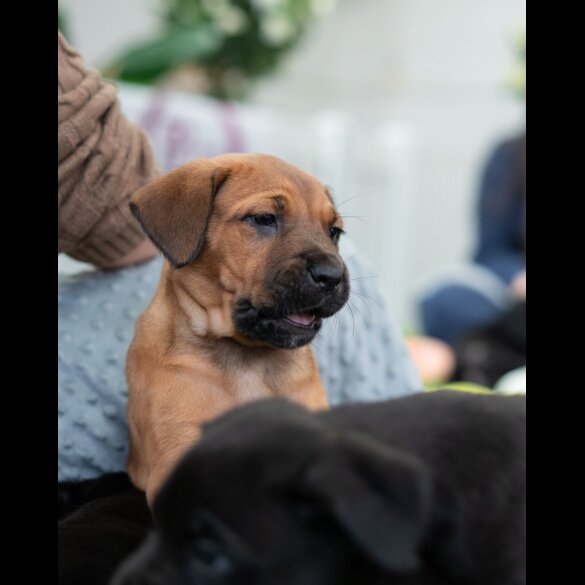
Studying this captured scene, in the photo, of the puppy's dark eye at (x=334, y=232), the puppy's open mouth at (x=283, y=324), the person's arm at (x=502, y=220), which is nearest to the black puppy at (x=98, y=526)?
the puppy's open mouth at (x=283, y=324)

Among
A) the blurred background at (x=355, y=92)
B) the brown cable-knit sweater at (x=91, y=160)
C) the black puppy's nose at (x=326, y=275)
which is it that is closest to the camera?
the black puppy's nose at (x=326, y=275)

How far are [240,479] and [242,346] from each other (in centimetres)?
60

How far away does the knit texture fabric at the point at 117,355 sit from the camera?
1727mm

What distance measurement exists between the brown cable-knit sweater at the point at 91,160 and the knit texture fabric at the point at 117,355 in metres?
0.17

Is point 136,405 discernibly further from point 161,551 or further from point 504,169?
point 504,169

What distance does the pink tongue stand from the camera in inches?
53.0

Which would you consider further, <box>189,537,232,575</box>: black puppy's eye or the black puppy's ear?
<box>189,537,232,575</box>: black puppy's eye

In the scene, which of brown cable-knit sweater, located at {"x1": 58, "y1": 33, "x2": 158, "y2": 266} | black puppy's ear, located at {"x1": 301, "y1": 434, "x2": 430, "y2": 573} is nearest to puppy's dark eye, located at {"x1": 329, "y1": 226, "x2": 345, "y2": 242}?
Result: brown cable-knit sweater, located at {"x1": 58, "y1": 33, "x2": 158, "y2": 266}

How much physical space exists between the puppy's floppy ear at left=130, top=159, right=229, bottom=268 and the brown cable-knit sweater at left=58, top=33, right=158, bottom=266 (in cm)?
19

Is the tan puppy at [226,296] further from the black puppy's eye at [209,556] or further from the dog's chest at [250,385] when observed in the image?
the black puppy's eye at [209,556]

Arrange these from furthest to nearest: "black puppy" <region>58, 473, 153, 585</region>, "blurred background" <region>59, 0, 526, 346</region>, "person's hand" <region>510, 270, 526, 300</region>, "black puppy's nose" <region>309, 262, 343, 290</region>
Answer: "blurred background" <region>59, 0, 526, 346</region>, "person's hand" <region>510, 270, 526, 300</region>, "black puppy's nose" <region>309, 262, 343, 290</region>, "black puppy" <region>58, 473, 153, 585</region>

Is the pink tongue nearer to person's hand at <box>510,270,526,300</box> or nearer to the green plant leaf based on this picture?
person's hand at <box>510,270,526,300</box>

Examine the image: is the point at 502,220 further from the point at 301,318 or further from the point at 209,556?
the point at 209,556

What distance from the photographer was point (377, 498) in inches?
32.6
